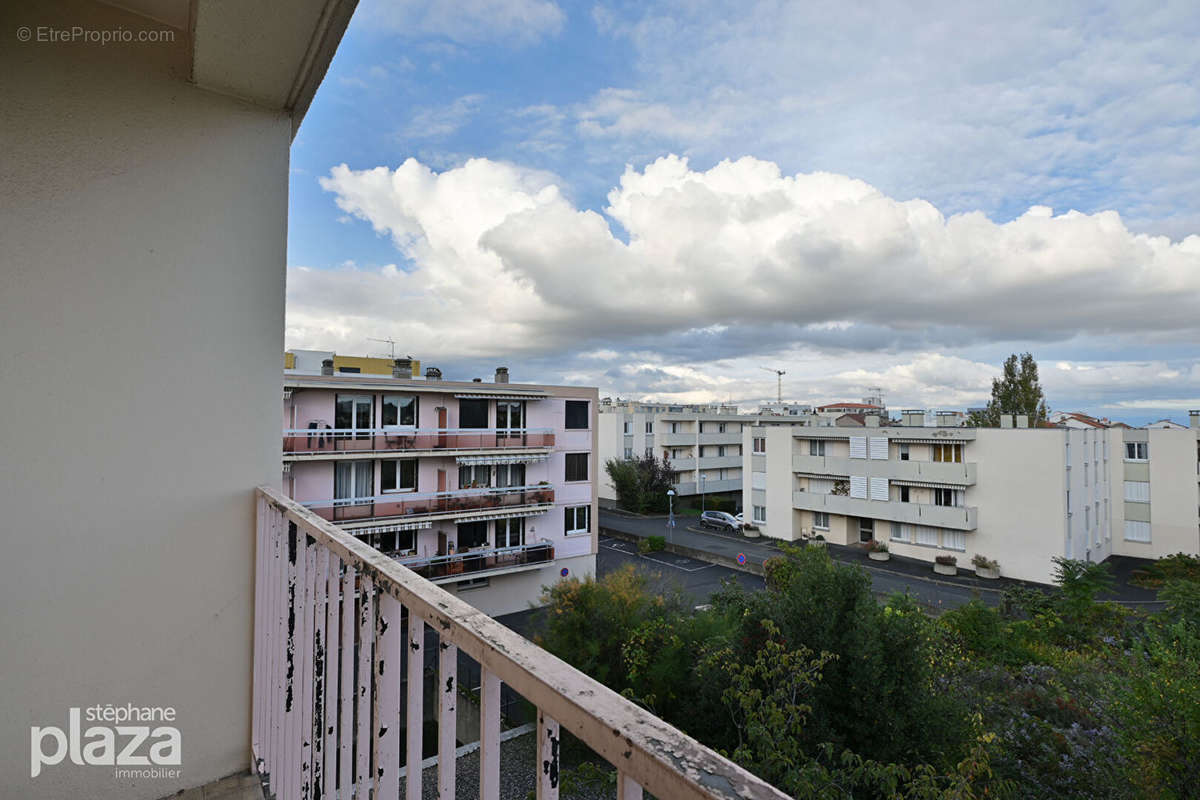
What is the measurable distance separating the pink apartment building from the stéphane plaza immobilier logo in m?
9.37

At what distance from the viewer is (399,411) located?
1147 centimetres

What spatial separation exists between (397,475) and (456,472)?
1.32 m

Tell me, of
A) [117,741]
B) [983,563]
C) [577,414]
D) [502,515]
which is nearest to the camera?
[117,741]

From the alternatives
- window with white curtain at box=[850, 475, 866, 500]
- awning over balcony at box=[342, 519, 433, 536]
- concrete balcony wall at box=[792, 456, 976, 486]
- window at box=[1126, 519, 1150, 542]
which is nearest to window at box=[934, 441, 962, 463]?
concrete balcony wall at box=[792, 456, 976, 486]

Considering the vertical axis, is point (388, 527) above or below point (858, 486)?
above

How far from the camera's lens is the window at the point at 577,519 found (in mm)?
14016

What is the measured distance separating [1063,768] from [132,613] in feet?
21.1

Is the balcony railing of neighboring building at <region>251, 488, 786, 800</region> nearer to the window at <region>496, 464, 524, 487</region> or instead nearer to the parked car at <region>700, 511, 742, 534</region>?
the window at <region>496, 464, 524, 487</region>

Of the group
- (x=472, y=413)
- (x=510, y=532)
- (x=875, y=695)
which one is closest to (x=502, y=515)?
(x=510, y=532)

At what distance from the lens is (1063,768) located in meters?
4.55

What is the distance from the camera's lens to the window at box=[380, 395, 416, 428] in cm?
1129

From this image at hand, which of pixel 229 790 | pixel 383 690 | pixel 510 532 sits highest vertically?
pixel 383 690

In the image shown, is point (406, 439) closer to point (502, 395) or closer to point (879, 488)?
point (502, 395)

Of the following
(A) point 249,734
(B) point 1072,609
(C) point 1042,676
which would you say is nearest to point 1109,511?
(B) point 1072,609
